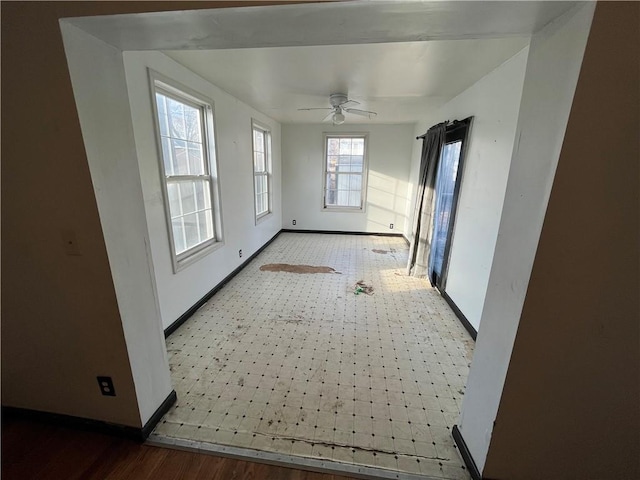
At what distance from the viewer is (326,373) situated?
73.7 inches

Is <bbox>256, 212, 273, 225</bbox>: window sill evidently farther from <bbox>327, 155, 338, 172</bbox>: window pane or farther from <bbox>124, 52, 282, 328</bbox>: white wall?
<bbox>327, 155, 338, 172</bbox>: window pane

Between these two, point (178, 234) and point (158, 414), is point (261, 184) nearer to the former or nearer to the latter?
point (178, 234)

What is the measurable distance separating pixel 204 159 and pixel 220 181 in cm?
28

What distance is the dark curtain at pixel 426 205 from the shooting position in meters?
3.37

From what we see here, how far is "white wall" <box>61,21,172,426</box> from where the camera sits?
3.19 ft

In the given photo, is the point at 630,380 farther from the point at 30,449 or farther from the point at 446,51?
the point at 30,449

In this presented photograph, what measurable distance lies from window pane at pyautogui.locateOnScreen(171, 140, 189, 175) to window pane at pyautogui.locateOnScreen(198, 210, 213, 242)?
0.50 meters

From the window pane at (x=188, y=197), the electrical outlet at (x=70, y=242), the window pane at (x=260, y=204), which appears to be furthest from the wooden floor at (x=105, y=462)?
the window pane at (x=260, y=204)

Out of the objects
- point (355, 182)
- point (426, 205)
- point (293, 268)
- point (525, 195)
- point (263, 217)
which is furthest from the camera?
point (355, 182)

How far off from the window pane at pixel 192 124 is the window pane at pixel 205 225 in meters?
0.76

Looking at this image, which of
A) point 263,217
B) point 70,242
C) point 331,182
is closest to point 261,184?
point 263,217

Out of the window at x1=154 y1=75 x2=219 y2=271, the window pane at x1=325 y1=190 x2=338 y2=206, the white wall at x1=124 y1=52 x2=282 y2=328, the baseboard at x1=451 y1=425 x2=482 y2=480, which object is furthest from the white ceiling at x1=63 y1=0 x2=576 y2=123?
the window pane at x1=325 y1=190 x2=338 y2=206

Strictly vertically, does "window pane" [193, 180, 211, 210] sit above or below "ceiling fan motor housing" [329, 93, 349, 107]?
below

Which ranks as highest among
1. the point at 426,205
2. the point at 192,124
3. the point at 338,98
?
the point at 338,98
